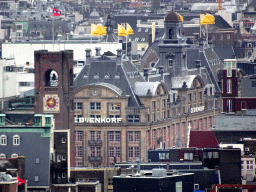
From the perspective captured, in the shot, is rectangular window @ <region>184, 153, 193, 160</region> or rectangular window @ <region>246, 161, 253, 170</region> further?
rectangular window @ <region>184, 153, 193, 160</region>

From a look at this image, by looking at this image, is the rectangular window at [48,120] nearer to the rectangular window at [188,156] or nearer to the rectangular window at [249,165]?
the rectangular window at [188,156]

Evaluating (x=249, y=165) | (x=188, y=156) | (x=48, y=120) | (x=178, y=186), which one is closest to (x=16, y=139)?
(x=48, y=120)

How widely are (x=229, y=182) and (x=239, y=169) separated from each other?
1.40 metres

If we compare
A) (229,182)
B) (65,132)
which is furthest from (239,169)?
(65,132)

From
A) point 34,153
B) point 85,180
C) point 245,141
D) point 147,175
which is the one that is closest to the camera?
point 147,175

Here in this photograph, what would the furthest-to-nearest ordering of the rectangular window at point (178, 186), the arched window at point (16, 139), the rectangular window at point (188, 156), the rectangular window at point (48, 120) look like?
1. the rectangular window at point (188, 156)
2. the rectangular window at point (48, 120)
3. the arched window at point (16, 139)
4. the rectangular window at point (178, 186)

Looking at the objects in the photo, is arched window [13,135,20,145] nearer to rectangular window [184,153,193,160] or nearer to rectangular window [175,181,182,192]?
rectangular window [175,181,182,192]

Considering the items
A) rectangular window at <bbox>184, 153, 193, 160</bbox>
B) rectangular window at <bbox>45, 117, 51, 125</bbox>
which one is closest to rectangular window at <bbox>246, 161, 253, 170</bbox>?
rectangular window at <bbox>184, 153, 193, 160</bbox>

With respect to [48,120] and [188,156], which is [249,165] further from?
[48,120]

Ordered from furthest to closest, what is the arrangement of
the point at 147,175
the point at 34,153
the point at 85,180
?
1. the point at 85,180
2. the point at 34,153
3. the point at 147,175

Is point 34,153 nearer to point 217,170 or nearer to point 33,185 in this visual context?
point 33,185

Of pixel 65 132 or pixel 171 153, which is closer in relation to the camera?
pixel 65 132

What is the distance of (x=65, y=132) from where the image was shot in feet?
575

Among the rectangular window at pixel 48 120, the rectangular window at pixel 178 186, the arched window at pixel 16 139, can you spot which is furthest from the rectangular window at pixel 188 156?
the rectangular window at pixel 178 186
